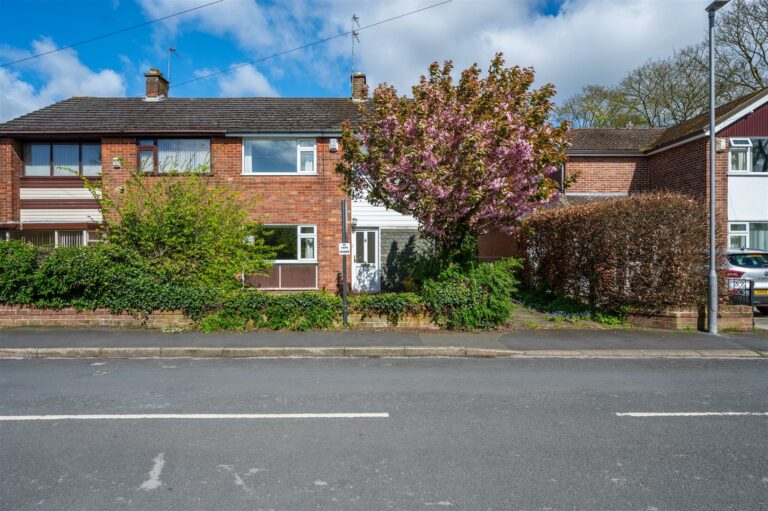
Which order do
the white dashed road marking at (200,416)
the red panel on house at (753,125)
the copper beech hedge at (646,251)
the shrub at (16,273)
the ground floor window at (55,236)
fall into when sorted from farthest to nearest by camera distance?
the red panel on house at (753,125)
the ground floor window at (55,236)
the copper beech hedge at (646,251)
the shrub at (16,273)
the white dashed road marking at (200,416)

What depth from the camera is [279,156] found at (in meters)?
16.1

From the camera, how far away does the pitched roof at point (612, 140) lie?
20.2m

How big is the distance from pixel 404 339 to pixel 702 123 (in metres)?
15.3

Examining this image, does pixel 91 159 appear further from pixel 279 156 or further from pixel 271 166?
pixel 279 156

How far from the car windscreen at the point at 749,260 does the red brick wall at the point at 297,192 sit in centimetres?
1034

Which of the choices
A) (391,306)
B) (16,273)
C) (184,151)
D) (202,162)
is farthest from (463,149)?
(184,151)

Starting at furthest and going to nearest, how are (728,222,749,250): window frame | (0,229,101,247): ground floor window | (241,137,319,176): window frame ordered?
1. (728,222,749,250): window frame
2. (0,229,101,247): ground floor window
3. (241,137,319,176): window frame

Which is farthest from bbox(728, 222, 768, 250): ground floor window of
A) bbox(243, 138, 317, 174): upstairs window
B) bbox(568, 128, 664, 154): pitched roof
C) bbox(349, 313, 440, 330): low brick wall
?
bbox(243, 138, 317, 174): upstairs window

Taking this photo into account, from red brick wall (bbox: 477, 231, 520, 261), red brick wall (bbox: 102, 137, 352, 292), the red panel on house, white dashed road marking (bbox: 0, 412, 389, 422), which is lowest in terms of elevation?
white dashed road marking (bbox: 0, 412, 389, 422)

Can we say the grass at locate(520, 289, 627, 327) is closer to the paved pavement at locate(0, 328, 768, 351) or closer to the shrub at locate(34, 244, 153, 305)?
the paved pavement at locate(0, 328, 768, 351)

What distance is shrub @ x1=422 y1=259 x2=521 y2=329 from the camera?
10.1 meters

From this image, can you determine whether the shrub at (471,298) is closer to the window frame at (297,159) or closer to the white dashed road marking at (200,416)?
the white dashed road marking at (200,416)

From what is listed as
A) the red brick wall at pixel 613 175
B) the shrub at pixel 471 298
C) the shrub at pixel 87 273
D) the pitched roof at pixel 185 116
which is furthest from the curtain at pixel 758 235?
the shrub at pixel 87 273

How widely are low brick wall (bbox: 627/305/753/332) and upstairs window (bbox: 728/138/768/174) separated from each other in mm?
9558
